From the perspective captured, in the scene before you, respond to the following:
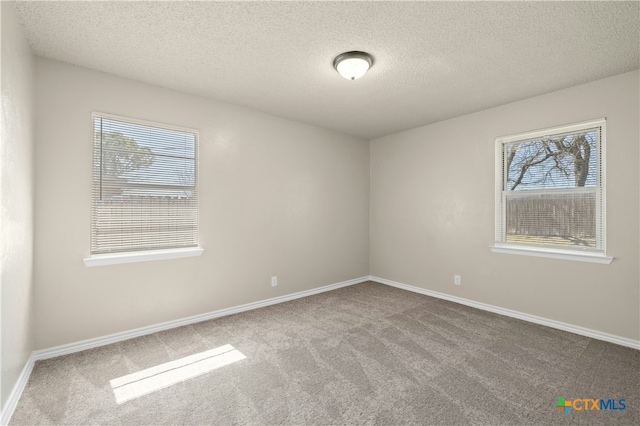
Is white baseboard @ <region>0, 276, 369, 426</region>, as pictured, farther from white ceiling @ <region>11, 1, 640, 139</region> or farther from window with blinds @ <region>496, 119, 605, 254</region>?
window with blinds @ <region>496, 119, 605, 254</region>

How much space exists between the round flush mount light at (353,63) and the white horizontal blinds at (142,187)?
1822 mm

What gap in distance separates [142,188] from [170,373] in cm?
177

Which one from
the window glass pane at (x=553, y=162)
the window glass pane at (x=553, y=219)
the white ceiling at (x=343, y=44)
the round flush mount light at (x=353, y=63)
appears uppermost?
the white ceiling at (x=343, y=44)

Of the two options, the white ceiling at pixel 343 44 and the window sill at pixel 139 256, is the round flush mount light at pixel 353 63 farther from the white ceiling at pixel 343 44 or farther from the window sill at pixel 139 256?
the window sill at pixel 139 256

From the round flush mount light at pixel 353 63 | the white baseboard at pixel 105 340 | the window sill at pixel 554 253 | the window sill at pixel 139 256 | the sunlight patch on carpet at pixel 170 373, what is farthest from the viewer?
the window sill at pixel 554 253

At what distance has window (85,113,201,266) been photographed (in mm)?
2791

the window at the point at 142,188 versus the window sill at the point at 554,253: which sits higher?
the window at the point at 142,188

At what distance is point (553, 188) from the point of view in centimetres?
330

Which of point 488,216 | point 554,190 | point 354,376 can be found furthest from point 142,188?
point 554,190

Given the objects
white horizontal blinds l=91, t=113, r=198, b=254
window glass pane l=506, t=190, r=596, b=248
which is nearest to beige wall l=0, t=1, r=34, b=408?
white horizontal blinds l=91, t=113, r=198, b=254

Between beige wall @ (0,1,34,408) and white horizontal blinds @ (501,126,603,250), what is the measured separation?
4.57 m

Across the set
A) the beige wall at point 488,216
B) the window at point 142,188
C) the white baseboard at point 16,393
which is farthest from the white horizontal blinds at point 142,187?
the beige wall at point 488,216

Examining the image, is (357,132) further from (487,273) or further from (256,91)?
(487,273)

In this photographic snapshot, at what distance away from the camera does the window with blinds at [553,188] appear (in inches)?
119
